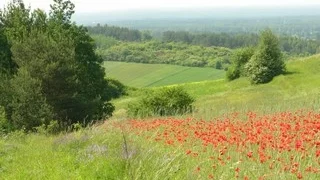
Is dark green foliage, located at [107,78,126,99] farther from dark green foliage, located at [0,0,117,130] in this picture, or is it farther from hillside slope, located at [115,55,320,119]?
dark green foliage, located at [0,0,117,130]

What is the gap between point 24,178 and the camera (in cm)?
Answer: 819

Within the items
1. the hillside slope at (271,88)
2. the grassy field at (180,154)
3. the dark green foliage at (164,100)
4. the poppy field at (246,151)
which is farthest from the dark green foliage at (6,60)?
the poppy field at (246,151)

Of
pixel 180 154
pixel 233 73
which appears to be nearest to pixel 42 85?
pixel 180 154

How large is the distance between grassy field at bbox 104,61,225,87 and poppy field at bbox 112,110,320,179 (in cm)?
9206

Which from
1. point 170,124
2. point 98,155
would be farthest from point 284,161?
point 170,124

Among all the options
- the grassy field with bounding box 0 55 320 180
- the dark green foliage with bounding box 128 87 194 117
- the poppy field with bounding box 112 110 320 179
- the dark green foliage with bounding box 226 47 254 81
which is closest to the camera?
the poppy field with bounding box 112 110 320 179

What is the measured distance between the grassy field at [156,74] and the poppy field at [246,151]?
9206cm

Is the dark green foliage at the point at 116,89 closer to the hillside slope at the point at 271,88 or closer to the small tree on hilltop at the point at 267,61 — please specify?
the hillside slope at the point at 271,88

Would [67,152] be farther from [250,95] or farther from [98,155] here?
[250,95]

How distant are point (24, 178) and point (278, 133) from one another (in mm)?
5176

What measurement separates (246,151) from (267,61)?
49.7 metres

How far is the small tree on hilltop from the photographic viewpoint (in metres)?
54.6

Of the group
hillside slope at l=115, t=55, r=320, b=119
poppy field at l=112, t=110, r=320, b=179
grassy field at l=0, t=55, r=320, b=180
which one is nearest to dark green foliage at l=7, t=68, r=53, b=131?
grassy field at l=0, t=55, r=320, b=180

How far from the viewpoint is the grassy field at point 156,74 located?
108 m
